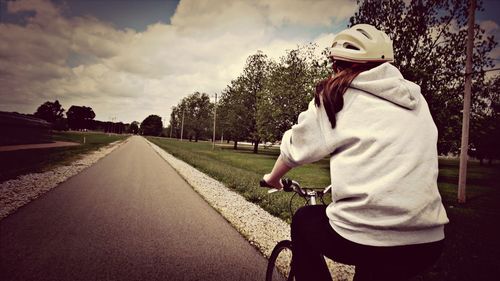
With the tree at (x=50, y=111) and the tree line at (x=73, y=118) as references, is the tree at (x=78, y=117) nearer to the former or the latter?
the tree line at (x=73, y=118)

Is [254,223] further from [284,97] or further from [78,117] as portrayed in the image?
[78,117]

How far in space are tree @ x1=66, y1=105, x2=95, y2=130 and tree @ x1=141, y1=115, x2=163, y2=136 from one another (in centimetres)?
2989

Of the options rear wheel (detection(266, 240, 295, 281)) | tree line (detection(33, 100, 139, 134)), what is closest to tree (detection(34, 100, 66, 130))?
tree line (detection(33, 100, 139, 134))

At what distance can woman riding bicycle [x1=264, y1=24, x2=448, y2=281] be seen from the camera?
1.44m

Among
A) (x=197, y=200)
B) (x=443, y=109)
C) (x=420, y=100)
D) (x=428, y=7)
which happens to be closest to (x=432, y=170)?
(x=420, y=100)

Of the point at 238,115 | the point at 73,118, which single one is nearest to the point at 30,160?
the point at 238,115

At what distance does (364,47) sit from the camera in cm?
164

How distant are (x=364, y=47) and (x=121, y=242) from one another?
469 cm

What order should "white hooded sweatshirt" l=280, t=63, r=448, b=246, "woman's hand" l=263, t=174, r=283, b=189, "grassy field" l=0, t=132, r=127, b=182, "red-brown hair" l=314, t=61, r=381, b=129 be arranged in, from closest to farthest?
"white hooded sweatshirt" l=280, t=63, r=448, b=246 → "red-brown hair" l=314, t=61, r=381, b=129 → "woman's hand" l=263, t=174, r=283, b=189 → "grassy field" l=0, t=132, r=127, b=182

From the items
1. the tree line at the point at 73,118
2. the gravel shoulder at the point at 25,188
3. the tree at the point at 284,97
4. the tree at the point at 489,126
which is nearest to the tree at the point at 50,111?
the tree line at the point at 73,118

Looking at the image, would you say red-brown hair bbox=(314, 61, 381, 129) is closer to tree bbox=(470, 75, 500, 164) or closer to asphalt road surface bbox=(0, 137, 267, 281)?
asphalt road surface bbox=(0, 137, 267, 281)

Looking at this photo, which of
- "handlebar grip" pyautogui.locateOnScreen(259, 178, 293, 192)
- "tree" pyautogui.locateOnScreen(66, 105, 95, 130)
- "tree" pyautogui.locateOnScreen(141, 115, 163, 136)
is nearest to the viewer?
"handlebar grip" pyautogui.locateOnScreen(259, 178, 293, 192)

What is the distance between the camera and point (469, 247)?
20.0 ft

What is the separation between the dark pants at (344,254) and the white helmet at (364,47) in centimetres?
96
